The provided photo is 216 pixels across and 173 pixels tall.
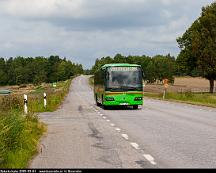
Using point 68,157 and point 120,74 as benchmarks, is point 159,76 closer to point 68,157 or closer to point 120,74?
point 120,74

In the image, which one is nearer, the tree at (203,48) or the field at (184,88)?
the tree at (203,48)

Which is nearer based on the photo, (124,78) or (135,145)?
(135,145)

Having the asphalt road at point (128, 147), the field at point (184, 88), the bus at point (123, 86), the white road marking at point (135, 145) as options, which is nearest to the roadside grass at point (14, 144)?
the asphalt road at point (128, 147)

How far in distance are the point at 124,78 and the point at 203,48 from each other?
4513 centimetres

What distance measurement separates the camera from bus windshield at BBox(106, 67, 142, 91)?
1328 inches

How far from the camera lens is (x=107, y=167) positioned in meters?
10.0

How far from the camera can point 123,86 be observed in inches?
1328

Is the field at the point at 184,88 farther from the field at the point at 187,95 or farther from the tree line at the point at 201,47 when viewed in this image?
the tree line at the point at 201,47

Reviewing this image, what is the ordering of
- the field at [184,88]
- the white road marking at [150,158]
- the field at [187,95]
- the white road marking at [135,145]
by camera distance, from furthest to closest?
the field at [184,88]
the field at [187,95]
the white road marking at [135,145]
the white road marking at [150,158]

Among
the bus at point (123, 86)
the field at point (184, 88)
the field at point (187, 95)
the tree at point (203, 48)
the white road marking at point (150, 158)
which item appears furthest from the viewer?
the field at point (184, 88)

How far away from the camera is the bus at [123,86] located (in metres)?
33.6

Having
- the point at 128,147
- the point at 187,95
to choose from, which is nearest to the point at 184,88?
the point at 187,95

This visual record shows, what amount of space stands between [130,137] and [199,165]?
5880 mm

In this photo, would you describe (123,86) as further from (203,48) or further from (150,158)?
(203,48)
